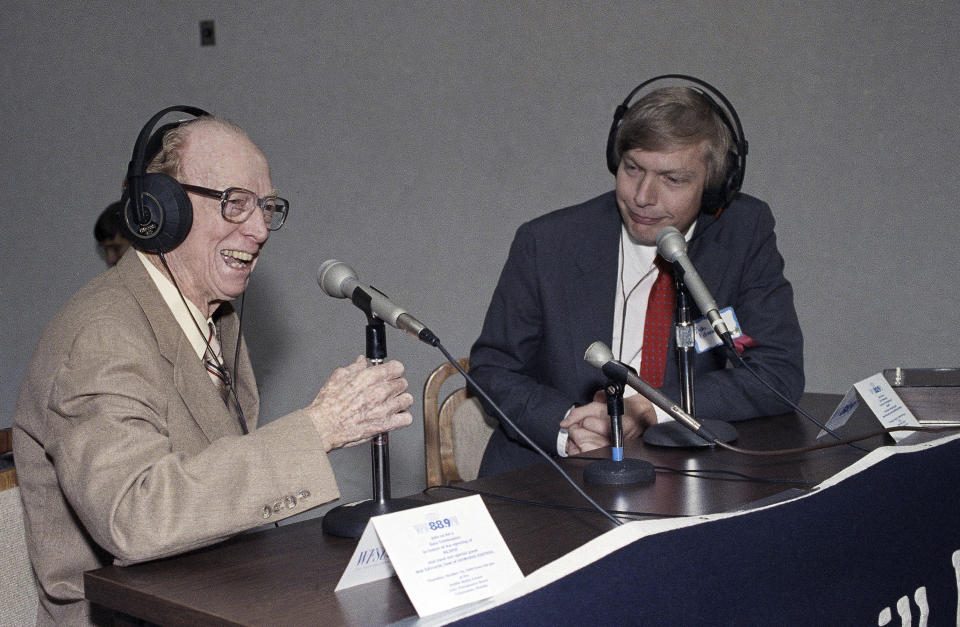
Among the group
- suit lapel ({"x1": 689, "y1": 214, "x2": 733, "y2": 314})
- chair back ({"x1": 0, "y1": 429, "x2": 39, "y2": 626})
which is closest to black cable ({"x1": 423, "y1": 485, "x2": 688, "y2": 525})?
chair back ({"x1": 0, "y1": 429, "x2": 39, "y2": 626})

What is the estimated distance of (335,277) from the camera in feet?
4.42

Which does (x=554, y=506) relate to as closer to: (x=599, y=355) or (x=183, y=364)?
(x=599, y=355)

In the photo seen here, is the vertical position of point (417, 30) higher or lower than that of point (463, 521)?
higher

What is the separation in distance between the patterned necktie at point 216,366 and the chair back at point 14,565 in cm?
35

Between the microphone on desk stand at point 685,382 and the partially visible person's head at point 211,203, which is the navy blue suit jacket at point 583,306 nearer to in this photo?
the microphone on desk stand at point 685,382

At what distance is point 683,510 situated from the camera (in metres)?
1.34

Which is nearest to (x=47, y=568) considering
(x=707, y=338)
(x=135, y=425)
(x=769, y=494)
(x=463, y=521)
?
(x=135, y=425)

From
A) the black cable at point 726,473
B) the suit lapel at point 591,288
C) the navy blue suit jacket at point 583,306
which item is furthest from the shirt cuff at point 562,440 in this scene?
the black cable at point 726,473

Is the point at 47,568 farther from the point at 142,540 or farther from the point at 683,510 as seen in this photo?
the point at 683,510

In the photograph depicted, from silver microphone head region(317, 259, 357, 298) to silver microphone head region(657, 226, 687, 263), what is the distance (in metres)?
0.69

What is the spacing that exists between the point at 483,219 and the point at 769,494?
2.52 metres

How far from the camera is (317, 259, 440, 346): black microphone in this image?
1219mm

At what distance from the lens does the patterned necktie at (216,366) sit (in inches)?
63.2

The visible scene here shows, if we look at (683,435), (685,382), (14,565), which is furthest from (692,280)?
(14,565)
